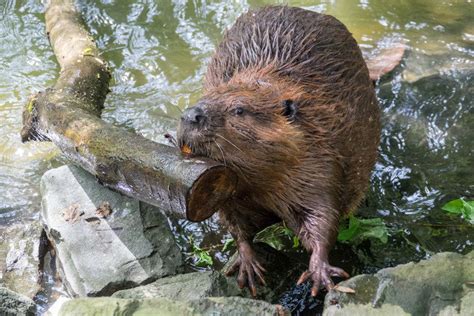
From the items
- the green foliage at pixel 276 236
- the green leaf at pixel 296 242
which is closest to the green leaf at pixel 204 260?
the green foliage at pixel 276 236

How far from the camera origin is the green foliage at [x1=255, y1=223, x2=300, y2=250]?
302 cm

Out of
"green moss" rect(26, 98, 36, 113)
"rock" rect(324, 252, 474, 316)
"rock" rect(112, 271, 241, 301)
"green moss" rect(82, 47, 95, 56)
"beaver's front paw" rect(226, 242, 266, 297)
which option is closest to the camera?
"rock" rect(324, 252, 474, 316)

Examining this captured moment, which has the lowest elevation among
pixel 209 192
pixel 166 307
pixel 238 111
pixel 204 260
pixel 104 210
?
pixel 204 260

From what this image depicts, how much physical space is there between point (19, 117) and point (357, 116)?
98.2 inches

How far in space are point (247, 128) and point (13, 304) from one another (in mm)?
1261

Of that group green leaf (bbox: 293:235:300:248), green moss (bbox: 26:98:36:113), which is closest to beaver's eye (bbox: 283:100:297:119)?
green leaf (bbox: 293:235:300:248)

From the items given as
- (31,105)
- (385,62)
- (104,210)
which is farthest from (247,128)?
(385,62)

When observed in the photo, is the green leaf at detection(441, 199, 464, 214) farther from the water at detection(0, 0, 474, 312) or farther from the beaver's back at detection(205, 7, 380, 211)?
the beaver's back at detection(205, 7, 380, 211)

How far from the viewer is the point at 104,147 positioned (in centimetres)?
292

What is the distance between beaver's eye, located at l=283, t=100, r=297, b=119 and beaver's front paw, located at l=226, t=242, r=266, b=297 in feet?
2.11

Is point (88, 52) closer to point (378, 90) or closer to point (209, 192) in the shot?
point (378, 90)

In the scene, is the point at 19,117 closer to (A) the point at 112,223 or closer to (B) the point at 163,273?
(A) the point at 112,223

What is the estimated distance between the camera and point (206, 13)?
17.4ft

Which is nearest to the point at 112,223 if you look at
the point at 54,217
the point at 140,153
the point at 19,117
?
the point at 54,217
